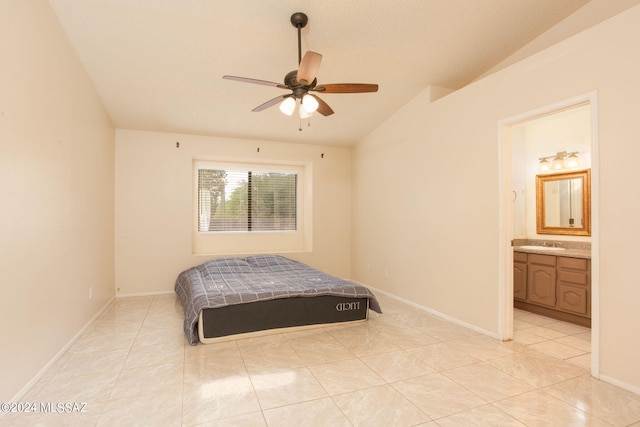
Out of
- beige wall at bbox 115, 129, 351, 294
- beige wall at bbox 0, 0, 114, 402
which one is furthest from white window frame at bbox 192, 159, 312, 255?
beige wall at bbox 0, 0, 114, 402

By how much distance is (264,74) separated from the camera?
3.36 metres

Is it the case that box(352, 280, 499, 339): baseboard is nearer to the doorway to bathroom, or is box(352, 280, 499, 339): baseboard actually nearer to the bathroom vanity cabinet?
the doorway to bathroom

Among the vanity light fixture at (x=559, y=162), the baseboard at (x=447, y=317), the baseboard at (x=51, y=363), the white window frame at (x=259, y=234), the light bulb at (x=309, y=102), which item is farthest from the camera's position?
the white window frame at (x=259, y=234)

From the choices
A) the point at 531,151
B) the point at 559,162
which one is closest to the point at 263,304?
the point at 559,162

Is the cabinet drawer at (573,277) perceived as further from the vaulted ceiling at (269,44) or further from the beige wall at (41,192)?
the beige wall at (41,192)

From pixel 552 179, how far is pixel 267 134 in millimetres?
3892

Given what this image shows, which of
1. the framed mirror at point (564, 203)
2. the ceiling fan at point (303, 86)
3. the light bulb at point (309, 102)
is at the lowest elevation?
the framed mirror at point (564, 203)

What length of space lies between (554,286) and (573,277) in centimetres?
23

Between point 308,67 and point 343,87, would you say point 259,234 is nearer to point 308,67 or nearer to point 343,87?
point 343,87

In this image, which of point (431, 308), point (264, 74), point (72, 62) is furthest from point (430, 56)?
point (72, 62)

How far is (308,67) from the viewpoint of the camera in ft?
7.22

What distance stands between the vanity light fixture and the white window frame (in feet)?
10.9

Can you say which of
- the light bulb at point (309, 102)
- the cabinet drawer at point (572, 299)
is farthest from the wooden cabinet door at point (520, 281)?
the light bulb at point (309, 102)

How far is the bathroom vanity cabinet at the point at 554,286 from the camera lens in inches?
130
